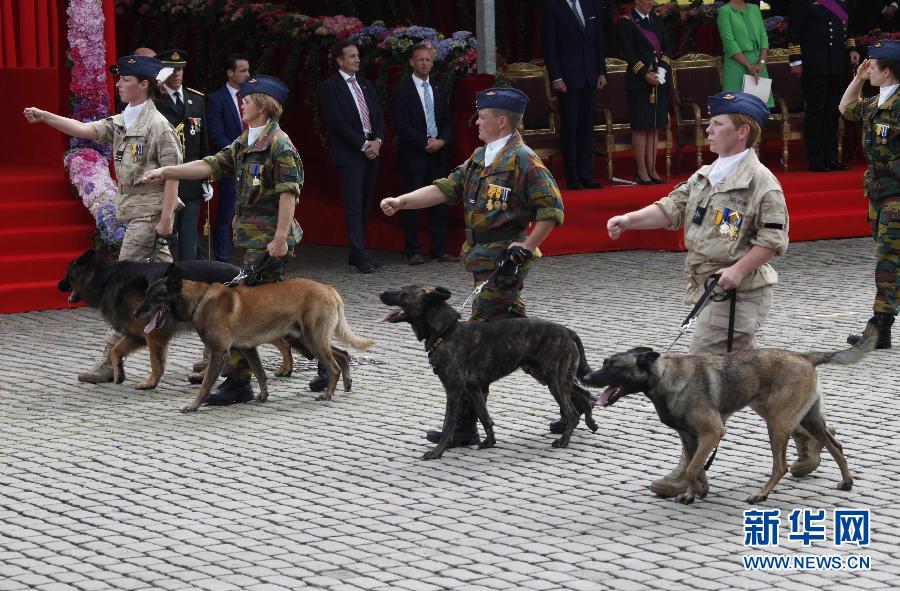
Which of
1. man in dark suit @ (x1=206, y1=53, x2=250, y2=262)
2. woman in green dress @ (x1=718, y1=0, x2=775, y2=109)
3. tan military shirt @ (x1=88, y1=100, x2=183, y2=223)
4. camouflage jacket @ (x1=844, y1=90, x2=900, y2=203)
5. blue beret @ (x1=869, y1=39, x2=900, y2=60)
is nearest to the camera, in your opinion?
blue beret @ (x1=869, y1=39, x2=900, y2=60)

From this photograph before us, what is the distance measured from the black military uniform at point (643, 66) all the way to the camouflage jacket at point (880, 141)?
5961 millimetres

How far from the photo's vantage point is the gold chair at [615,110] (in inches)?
660

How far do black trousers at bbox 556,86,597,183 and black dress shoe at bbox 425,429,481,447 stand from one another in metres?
8.05

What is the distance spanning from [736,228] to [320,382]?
11.3 feet

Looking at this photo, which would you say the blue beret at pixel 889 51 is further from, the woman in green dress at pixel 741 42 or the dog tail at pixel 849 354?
the woman in green dress at pixel 741 42

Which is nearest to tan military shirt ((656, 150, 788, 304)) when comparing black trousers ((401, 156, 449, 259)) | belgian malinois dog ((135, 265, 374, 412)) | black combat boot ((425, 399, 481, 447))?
black combat boot ((425, 399, 481, 447))

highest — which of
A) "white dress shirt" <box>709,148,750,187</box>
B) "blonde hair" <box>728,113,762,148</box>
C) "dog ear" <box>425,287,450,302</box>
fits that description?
"blonde hair" <box>728,113,762,148</box>

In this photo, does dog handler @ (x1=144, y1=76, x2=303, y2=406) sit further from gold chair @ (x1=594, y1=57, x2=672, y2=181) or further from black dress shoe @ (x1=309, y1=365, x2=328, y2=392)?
gold chair @ (x1=594, y1=57, x2=672, y2=181)

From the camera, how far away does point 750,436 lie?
8.05m

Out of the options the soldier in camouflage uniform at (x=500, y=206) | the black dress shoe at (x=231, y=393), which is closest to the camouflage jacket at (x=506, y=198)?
the soldier in camouflage uniform at (x=500, y=206)

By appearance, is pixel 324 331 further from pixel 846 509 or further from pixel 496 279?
Answer: pixel 846 509

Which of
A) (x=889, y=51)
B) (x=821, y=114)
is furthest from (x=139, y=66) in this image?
(x=821, y=114)

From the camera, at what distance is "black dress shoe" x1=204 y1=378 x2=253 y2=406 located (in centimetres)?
934

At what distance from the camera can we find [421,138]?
1477 centimetres
